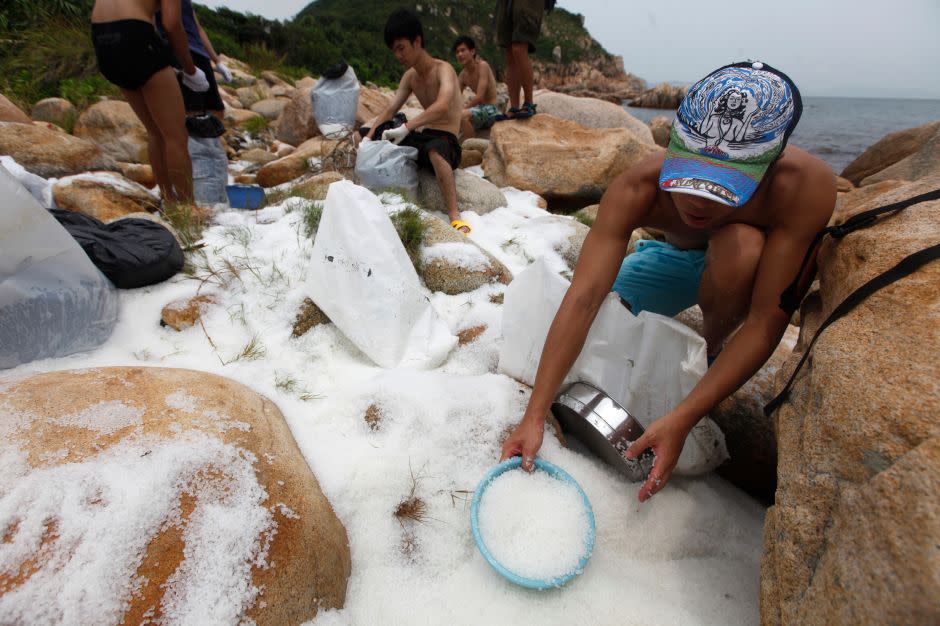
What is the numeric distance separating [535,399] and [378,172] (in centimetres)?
292

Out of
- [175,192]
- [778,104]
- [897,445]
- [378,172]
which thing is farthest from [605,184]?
[897,445]

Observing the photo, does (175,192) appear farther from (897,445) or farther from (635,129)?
(635,129)

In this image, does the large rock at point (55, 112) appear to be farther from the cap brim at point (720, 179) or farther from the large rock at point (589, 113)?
the cap brim at point (720, 179)

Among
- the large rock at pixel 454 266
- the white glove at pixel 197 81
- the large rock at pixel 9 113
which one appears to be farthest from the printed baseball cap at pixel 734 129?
the large rock at pixel 9 113

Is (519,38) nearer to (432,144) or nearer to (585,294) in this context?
(432,144)

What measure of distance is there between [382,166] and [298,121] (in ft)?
12.1

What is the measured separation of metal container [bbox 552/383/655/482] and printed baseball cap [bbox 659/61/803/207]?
2.42 feet

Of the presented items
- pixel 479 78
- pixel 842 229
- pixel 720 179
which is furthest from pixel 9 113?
pixel 842 229

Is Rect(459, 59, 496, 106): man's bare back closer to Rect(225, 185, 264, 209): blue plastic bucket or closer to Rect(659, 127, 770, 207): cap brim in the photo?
Rect(225, 185, 264, 209): blue plastic bucket

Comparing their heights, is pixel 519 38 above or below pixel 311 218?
above

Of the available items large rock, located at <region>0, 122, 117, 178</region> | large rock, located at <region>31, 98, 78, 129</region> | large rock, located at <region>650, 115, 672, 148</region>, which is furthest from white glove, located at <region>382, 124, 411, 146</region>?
large rock, located at <region>650, 115, 672, 148</region>

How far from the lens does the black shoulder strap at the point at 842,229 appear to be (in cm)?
118

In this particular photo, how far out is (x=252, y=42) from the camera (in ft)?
58.3

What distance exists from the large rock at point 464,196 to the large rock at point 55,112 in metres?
4.99
